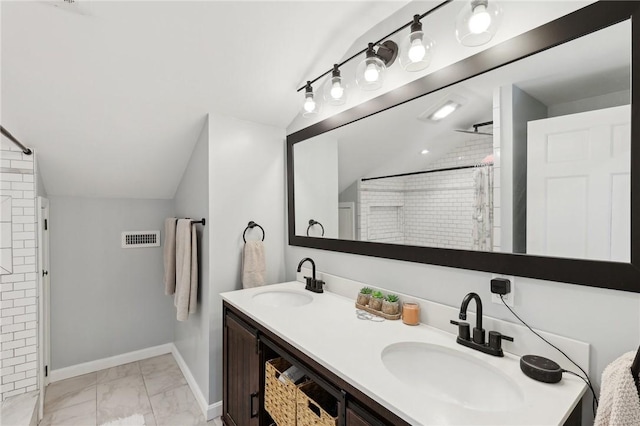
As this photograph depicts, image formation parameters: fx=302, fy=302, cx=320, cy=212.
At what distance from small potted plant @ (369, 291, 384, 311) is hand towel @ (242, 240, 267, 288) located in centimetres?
97

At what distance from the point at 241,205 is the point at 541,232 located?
183 centimetres

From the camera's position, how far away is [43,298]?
2342 millimetres

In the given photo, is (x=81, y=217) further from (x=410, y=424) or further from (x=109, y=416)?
(x=410, y=424)

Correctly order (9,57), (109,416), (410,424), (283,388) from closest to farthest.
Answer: (410,424), (283,388), (9,57), (109,416)

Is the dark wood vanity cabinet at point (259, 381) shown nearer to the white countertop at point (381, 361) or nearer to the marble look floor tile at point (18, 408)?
the white countertop at point (381, 361)

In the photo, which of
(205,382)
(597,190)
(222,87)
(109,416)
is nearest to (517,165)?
(597,190)

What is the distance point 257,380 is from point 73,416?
65.6 inches

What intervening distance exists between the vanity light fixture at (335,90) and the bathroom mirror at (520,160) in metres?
0.15

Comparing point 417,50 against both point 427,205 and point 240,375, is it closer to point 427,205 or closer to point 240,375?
point 427,205

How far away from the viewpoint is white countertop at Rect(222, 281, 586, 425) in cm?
80

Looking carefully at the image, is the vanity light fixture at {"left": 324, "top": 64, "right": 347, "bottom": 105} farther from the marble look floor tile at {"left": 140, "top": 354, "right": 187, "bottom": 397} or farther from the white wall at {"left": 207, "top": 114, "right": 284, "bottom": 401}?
the marble look floor tile at {"left": 140, "top": 354, "right": 187, "bottom": 397}

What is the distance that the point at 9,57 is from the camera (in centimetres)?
154

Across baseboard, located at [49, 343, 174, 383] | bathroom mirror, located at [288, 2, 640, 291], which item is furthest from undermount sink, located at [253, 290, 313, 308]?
baseboard, located at [49, 343, 174, 383]

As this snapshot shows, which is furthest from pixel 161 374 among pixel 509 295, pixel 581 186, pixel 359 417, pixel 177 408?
pixel 581 186
